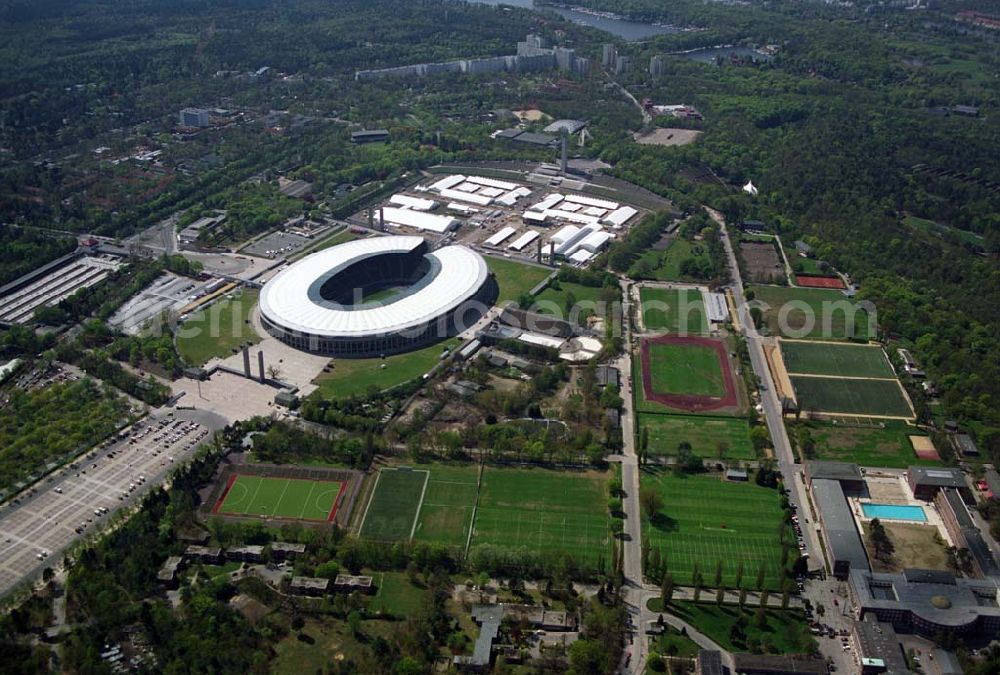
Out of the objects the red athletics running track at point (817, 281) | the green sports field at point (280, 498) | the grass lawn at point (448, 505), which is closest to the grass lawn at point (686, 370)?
the grass lawn at point (448, 505)

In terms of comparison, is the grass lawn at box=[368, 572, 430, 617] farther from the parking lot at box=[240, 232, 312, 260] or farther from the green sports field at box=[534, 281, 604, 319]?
the parking lot at box=[240, 232, 312, 260]

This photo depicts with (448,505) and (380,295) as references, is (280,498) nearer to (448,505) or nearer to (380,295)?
(448,505)

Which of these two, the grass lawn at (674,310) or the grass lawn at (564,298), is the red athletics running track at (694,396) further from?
the grass lawn at (564,298)

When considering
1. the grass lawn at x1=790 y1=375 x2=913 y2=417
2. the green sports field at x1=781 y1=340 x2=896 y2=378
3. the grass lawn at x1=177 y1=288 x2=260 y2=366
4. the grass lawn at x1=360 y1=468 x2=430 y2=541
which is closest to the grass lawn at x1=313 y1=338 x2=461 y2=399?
the grass lawn at x1=177 y1=288 x2=260 y2=366

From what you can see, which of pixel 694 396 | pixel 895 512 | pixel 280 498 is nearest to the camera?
pixel 895 512

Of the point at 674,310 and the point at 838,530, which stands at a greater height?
the point at 838,530

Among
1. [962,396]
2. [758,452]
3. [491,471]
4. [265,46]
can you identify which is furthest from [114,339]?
[265,46]

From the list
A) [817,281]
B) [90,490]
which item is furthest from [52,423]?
[817,281]

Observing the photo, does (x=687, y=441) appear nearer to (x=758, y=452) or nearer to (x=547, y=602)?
(x=758, y=452)
